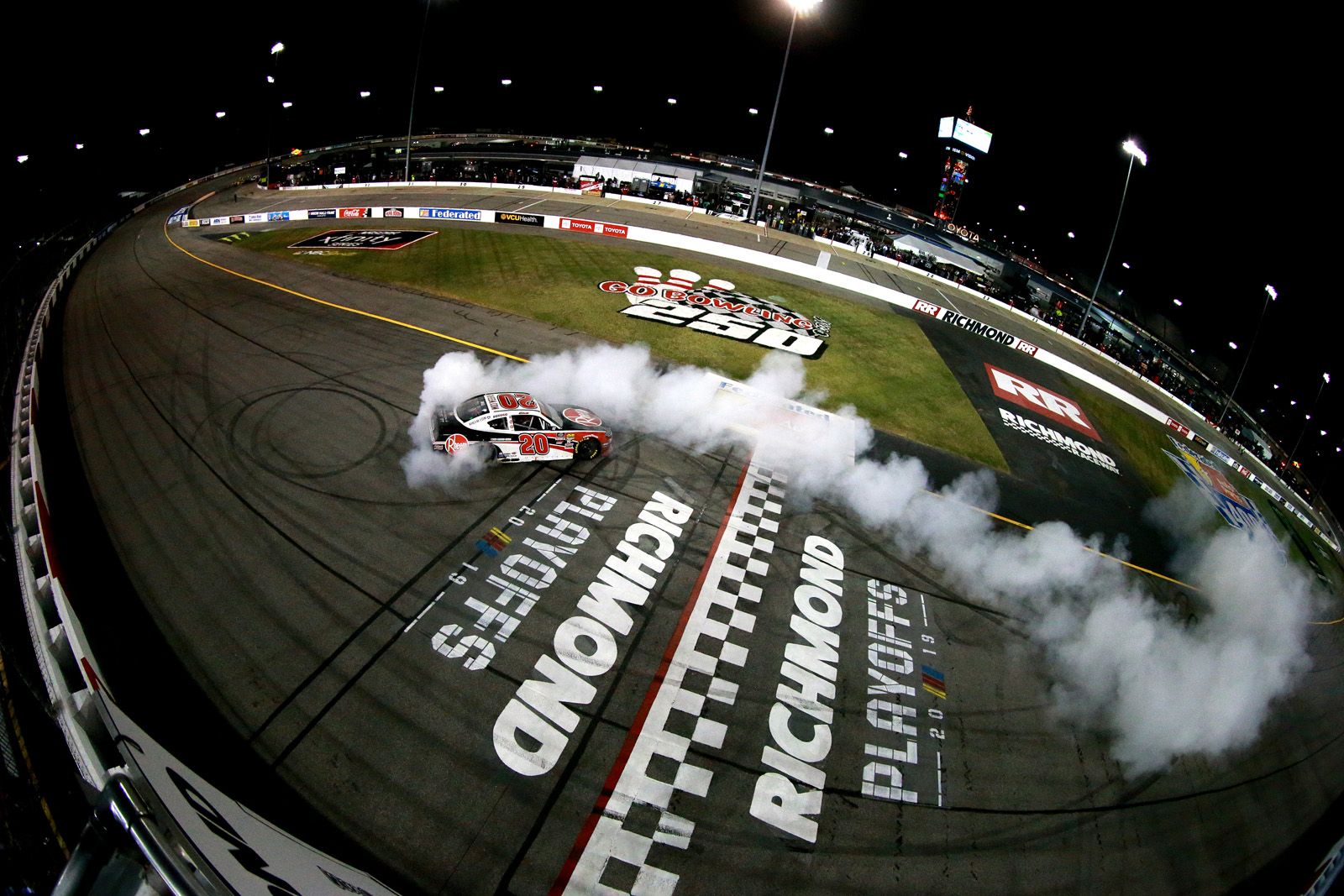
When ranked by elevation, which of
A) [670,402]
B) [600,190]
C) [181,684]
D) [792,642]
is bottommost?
[181,684]

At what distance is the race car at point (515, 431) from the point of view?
42.4 feet

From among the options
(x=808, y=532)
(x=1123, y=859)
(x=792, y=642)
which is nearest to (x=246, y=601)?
(x=792, y=642)

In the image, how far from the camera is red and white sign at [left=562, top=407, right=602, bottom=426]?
1372 cm

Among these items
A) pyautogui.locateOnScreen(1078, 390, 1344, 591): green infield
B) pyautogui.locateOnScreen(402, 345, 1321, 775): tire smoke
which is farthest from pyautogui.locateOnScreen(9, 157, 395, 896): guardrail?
pyautogui.locateOnScreen(1078, 390, 1344, 591): green infield

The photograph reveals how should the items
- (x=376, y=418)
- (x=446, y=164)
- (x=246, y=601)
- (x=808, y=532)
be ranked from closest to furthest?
(x=246, y=601) → (x=808, y=532) → (x=376, y=418) → (x=446, y=164)

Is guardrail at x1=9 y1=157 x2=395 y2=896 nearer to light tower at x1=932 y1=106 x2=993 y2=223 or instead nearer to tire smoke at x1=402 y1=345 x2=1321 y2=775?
tire smoke at x1=402 y1=345 x2=1321 y2=775

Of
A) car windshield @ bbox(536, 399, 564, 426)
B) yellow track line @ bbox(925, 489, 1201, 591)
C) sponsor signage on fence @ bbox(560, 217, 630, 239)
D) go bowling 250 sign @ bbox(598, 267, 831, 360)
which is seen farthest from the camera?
sponsor signage on fence @ bbox(560, 217, 630, 239)

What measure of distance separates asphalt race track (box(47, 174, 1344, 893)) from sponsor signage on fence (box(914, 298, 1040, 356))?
18.0m

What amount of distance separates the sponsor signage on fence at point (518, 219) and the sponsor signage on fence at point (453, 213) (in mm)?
1189

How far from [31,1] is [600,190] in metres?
37.7

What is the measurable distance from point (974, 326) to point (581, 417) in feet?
78.1

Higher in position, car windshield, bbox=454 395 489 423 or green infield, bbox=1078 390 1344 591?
car windshield, bbox=454 395 489 423

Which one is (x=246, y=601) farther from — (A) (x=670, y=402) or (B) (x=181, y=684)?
(A) (x=670, y=402)

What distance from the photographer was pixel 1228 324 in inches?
2084
